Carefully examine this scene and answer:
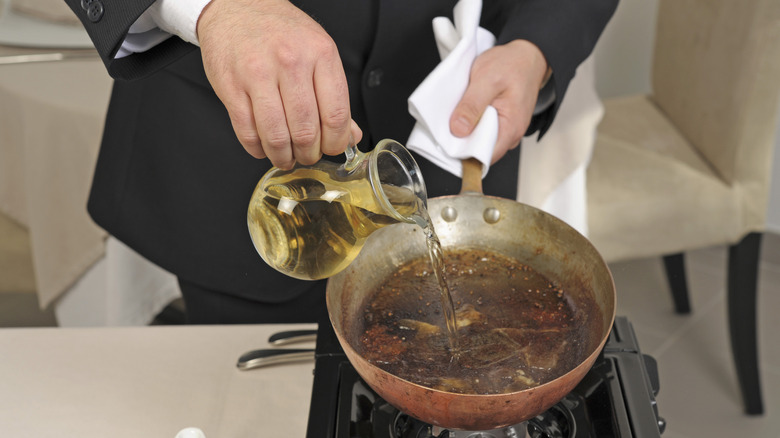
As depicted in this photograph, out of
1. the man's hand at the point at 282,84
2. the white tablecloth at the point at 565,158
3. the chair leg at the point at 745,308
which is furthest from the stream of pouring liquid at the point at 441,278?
the chair leg at the point at 745,308

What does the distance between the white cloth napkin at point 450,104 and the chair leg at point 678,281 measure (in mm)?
1490

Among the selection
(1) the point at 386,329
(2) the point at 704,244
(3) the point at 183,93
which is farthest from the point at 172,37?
(2) the point at 704,244

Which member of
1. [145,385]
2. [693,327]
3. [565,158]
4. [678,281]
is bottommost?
[693,327]

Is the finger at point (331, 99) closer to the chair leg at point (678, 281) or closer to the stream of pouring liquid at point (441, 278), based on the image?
the stream of pouring liquid at point (441, 278)

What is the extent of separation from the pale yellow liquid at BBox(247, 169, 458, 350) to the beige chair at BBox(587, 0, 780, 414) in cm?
126

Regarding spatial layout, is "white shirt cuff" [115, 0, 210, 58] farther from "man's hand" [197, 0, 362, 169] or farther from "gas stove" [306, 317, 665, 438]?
"gas stove" [306, 317, 665, 438]

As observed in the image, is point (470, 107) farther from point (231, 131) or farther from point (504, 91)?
point (231, 131)

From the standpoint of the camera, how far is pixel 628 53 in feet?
9.68

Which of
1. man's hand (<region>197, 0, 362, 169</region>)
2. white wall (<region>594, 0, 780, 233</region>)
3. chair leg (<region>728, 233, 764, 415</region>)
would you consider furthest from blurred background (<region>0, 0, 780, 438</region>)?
man's hand (<region>197, 0, 362, 169</region>)

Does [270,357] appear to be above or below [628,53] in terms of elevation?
above

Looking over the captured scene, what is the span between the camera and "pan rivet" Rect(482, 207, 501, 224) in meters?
0.91

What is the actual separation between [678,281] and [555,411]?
180cm

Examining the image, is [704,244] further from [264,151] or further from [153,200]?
[264,151]

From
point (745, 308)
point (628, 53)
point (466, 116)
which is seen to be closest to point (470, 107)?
Answer: point (466, 116)
